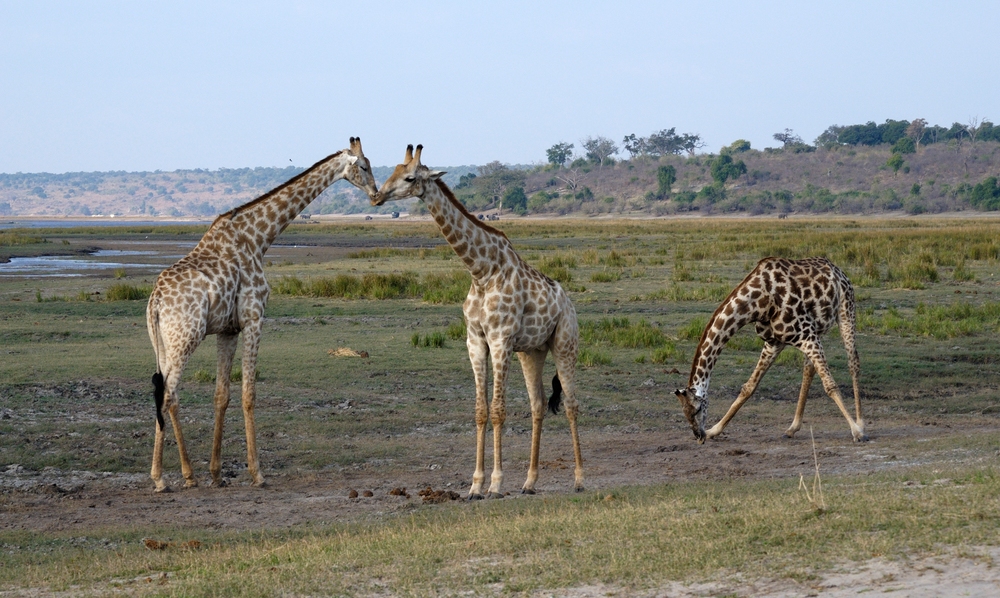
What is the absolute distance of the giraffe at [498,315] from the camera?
8.77 metres

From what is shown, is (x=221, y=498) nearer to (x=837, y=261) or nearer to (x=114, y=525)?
(x=114, y=525)

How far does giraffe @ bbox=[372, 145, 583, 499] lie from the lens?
8.77 meters

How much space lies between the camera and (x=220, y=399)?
383 inches

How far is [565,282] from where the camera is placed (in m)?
26.9

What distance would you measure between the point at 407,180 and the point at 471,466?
2962 mm

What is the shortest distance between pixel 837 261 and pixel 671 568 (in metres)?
27.6

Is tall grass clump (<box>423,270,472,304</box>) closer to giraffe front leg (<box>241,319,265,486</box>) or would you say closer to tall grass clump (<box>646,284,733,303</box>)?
tall grass clump (<box>646,284,733,303</box>)

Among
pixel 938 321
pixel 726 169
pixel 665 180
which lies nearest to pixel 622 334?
pixel 938 321

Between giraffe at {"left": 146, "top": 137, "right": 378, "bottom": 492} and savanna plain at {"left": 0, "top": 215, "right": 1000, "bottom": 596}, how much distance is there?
0.62 meters

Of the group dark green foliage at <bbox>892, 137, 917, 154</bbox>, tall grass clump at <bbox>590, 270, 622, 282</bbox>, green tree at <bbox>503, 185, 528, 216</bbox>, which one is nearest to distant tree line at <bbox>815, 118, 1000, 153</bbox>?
dark green foliage at <bbox>892, 137, 917, 154</bbox>

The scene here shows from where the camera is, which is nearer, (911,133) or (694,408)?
(694,408)

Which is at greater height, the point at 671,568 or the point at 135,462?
the point at 671,568

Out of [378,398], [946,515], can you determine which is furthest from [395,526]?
[378,398]

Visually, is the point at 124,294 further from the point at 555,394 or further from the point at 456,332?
the point at 555,394
